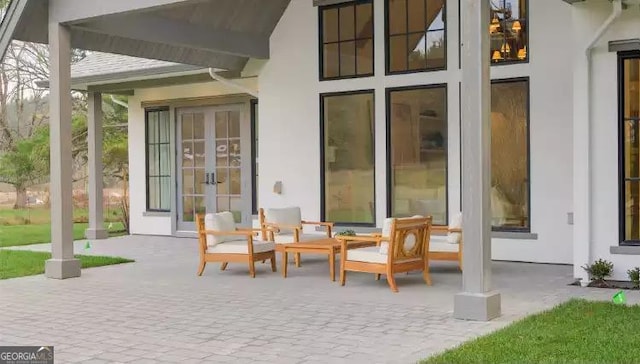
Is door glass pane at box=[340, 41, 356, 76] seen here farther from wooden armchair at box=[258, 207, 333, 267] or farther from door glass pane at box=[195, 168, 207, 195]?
door glass pane at box=[195, 168, 207, 195]

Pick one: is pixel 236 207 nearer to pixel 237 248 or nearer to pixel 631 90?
pixel 237 248

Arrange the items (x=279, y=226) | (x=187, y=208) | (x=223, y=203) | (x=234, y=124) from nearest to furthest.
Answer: (x=279, y=226)
(x=234, y=124)
(x=223, y=203)
(x=187, y=208)

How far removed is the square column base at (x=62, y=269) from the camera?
8.48 metres

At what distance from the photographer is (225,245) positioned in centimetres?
868

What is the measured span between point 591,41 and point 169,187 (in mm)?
8565

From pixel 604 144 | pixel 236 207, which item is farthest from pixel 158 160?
pixel 604 144

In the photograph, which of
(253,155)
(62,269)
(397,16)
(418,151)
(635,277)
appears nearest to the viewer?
(635,277)

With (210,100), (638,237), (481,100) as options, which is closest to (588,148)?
(638,237)

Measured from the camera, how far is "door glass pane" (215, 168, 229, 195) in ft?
42.4

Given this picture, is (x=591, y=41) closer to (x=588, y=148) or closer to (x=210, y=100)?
(x=588, y=148)

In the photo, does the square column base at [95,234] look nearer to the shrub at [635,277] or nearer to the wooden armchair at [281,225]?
the wooden armchair at [281,225]

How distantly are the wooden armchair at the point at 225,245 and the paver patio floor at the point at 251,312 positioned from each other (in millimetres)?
209

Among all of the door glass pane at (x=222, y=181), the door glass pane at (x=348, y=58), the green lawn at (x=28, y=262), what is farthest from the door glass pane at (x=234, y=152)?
the green lawn at (x=28, y=262)

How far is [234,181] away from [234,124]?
100cm
